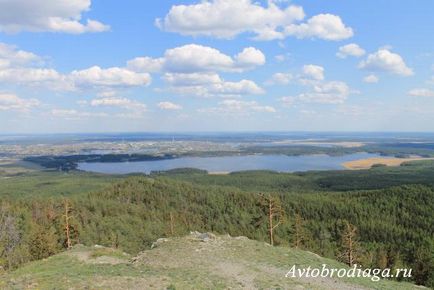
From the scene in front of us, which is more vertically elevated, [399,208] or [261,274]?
[261,274]

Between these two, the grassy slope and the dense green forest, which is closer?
the grassy slope

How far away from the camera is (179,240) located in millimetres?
42938

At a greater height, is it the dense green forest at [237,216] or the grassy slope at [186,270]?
the grassy slope at [186,270]

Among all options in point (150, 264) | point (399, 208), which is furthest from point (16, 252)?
point (399, 208)

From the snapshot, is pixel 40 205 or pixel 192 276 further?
pixel 40 205

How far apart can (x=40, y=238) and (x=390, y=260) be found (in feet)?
248

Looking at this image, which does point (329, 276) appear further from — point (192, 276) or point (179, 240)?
point (179, 240)

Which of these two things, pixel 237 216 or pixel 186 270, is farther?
pixel 237 216

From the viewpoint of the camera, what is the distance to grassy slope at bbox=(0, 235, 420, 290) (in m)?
26.4

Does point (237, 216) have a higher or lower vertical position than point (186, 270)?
lower

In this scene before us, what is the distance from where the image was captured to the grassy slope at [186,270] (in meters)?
26.4

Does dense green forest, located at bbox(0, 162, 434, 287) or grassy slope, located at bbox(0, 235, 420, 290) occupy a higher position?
grassy slope, located at bbox(0, 235, 420, 290)

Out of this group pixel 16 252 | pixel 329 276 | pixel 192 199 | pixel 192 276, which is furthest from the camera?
pixel 192 199

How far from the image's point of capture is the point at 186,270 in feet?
102
